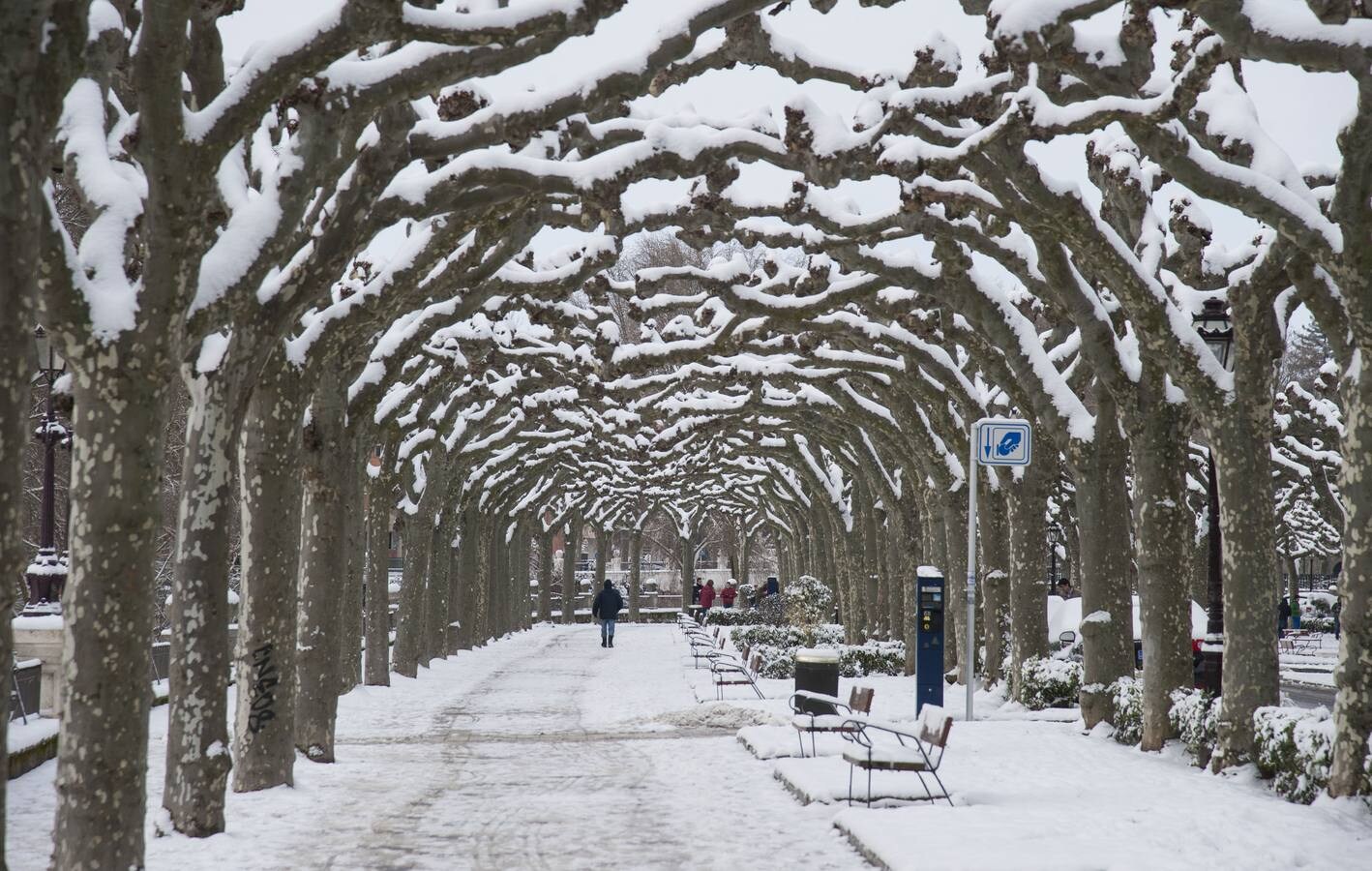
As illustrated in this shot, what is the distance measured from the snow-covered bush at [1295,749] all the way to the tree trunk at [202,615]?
7588 mm

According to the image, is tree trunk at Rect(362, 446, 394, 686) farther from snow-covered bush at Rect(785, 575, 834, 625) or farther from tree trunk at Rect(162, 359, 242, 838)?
snow-covered bush at Rect(785, 575, 834, 625)

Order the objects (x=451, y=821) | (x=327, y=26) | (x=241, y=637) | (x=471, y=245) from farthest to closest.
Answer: (x=471, y=245)
(x=241, y=637)
(x=451, y=821)
(x=327, y=26)

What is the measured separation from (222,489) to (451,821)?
121 inches

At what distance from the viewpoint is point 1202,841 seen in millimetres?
8297

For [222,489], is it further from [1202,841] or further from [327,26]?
[1202,841]

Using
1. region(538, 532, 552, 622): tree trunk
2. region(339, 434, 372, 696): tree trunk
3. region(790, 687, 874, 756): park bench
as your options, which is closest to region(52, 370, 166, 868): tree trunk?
region(339, 434, 372, 696): tree trunk

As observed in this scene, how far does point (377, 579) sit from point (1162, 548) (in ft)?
47.2

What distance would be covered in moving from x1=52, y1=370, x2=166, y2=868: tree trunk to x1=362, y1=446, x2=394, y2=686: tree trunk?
604 inches

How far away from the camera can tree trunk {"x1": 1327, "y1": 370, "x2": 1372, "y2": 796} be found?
9.16 metres

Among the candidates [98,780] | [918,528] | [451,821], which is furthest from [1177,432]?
[918,528]

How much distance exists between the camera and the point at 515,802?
1106 centimetres

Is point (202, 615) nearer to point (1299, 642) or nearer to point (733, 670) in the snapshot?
point (733, 670)

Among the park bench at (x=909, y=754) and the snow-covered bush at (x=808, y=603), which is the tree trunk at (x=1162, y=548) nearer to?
the park bench at (x=909, y=754)

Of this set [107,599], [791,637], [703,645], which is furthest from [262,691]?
[791,637]
